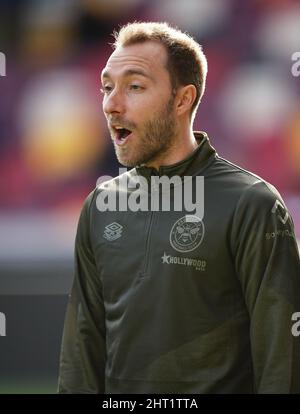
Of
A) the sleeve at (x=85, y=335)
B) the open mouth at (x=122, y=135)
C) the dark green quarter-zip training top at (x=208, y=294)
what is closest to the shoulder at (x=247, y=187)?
the dark green quarter-zip training top at (x=208, y=294)

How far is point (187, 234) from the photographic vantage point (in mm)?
2184

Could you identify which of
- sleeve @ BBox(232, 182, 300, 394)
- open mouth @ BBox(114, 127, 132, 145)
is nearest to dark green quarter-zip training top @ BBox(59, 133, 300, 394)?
sleeve @ BBox(232, 182, 300, 394)

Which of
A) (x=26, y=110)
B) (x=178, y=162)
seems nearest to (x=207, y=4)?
(x=26, y=110)

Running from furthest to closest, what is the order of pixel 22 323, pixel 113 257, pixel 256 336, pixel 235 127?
pixel 235 127 < pixel 22 323 < pixel 113 257 < pixel 256 336

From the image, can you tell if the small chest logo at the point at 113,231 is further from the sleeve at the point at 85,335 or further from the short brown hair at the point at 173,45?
the short brown hair at the point at 173,45

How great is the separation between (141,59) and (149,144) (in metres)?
0.22

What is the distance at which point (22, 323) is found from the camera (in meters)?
5.02

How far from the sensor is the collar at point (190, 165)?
2.27m

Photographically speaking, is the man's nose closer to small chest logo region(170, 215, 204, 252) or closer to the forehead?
the forehead

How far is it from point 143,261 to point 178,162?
11.0 inches

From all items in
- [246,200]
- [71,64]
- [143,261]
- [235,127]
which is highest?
[71,64]

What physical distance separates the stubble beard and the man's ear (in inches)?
1.5

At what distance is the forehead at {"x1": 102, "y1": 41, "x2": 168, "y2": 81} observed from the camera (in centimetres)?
228

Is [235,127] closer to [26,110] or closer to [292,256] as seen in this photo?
[26,110]
